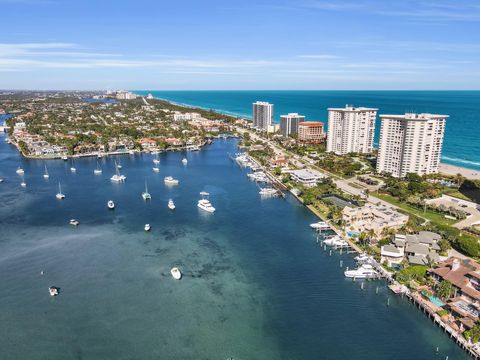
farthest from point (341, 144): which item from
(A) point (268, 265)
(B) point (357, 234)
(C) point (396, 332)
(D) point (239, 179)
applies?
(C) point (396, 332)

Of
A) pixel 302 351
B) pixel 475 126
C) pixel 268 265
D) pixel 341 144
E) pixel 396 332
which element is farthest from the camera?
pixel 475 126

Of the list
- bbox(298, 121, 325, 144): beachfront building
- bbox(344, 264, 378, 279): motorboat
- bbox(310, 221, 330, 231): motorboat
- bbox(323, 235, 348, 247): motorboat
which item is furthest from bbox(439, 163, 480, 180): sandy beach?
bbox(344, 264, 378, 279): motorboat

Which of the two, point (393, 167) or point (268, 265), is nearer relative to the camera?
point (268, 265)

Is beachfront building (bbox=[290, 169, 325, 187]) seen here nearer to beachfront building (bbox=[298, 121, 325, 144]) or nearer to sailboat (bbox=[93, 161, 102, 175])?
beachfront building (bbox=[298, 121, 325, 144])

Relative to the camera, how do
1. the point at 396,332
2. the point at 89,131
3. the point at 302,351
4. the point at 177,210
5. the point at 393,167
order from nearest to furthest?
the point at 302,351
the point at 396,332
the point at 177,210
the point at 393,167
the point at 89,131

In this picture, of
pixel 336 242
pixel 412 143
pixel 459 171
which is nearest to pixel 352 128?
pixel 412 143

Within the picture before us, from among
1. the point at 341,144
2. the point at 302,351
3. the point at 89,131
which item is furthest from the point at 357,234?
the point at 89,131

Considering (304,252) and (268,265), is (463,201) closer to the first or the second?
(304,252)
